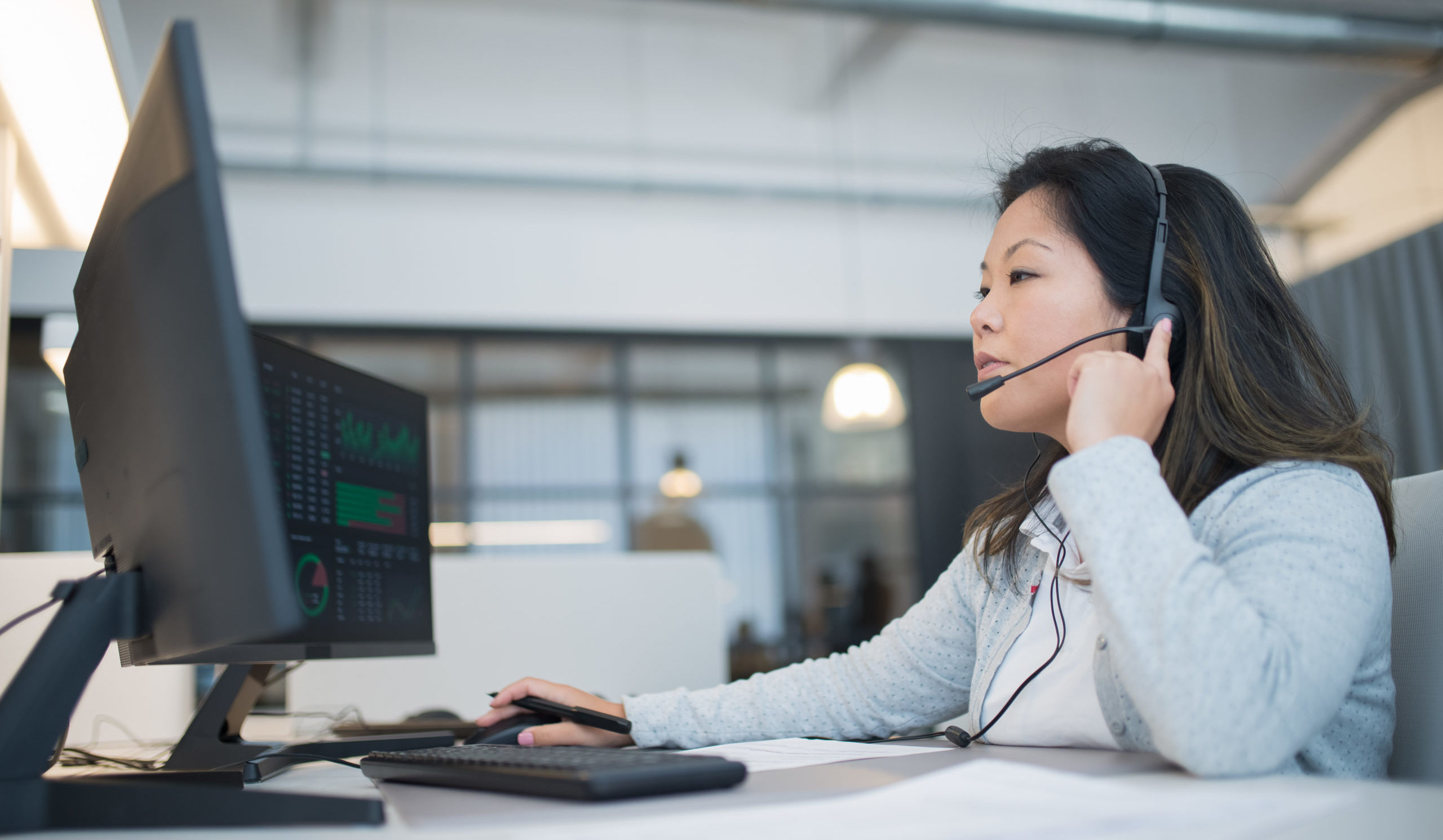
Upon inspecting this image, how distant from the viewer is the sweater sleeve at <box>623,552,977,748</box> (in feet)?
3.73

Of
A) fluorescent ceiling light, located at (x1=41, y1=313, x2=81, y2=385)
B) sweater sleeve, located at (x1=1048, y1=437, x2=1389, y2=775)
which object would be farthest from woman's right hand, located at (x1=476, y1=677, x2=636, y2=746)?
fluorescent ceiling light, located at (x1=41, y1=313, x2=81, y2=385)

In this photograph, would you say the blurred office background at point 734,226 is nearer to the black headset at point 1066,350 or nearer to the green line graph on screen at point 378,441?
the green line graph on screen at point 378,441

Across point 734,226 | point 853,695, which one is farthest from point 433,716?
point 734,226

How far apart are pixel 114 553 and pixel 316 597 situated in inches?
14.1

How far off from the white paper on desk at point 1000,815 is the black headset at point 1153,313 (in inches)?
20.2

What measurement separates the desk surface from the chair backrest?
0.94 ft

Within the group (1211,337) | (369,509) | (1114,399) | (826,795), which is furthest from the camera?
(369,509)

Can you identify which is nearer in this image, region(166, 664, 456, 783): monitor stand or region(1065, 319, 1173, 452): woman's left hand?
region(1065, 319, 1173, 452): woman's left hand

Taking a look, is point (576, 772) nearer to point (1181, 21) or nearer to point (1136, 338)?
point (1136, 338)

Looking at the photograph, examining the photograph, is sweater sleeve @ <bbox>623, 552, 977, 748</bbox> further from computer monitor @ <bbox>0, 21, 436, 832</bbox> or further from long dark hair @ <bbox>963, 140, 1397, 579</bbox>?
computer monitor @ <bbox>0, 21, 436, 832</bbox>

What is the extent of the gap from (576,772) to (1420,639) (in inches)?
30.8

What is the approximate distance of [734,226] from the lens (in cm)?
587

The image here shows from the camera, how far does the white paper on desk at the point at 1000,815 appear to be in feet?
1.64

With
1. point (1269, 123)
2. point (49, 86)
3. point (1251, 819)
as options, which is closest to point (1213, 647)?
point (1251, 819)
